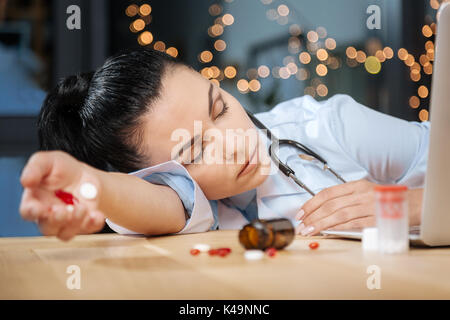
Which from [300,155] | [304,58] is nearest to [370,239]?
[300,155]

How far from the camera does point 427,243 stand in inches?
17.3

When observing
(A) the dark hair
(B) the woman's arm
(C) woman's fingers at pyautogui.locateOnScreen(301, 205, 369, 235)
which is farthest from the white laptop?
(A) the dark hair

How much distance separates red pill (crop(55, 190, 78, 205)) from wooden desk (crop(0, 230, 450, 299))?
0.05 m

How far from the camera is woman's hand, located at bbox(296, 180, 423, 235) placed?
0.56m

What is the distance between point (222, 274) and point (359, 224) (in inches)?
10.3

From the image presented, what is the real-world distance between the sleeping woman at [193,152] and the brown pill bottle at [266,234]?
0.40 ft

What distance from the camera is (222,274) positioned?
353 millimetres

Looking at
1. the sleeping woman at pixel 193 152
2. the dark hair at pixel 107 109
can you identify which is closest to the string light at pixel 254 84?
the sleeping woman at pixel 193 152

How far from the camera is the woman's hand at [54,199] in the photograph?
335 mm

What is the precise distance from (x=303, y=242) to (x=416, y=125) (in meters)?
→ 0.50

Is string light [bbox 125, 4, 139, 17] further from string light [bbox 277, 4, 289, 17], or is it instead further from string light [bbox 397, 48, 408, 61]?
string light [bbox 397, 48, 408, 61]

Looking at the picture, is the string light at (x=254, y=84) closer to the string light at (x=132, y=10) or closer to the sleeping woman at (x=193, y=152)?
the string light at (x=132, y=10)

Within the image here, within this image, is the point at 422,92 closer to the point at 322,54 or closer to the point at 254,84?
the point at 322,54

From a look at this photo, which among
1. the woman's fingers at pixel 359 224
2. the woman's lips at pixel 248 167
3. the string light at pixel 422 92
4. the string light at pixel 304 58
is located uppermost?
the string light at pixel 304 58
